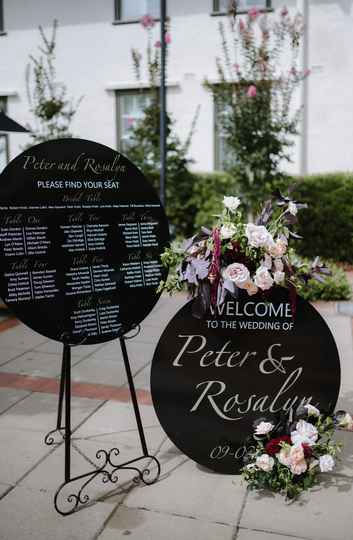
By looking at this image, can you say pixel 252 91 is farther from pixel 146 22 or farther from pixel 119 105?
pixel 119 105

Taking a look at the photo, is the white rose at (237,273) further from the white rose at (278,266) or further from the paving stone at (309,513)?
the paving stone at (309,513)

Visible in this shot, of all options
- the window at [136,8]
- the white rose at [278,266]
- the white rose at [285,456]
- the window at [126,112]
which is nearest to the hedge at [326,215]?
the window at [126,112]

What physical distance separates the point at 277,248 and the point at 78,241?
3.32ft

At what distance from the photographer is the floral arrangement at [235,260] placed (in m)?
2.96

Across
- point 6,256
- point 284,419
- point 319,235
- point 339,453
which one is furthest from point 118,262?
point 319,235

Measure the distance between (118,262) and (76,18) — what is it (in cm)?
1065

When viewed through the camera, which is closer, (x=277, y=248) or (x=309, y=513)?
(x=309, y=513)

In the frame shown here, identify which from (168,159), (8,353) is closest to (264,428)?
(8,353)

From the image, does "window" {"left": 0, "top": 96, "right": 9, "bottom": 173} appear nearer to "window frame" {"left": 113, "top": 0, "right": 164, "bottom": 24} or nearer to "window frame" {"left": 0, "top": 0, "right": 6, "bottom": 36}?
"window frame" {"left": 0, "top": 0, "right": 6, "bottom": 36}

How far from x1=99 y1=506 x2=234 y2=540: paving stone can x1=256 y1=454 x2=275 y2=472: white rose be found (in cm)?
38

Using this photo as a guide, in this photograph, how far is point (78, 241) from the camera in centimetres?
307

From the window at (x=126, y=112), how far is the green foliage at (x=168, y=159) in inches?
46.6

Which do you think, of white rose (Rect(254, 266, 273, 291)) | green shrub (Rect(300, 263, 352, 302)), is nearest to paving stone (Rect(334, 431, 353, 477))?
white rose (Rect(254, 266, 273, 291))

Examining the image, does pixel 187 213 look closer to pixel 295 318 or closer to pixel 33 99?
pixel 33 99
